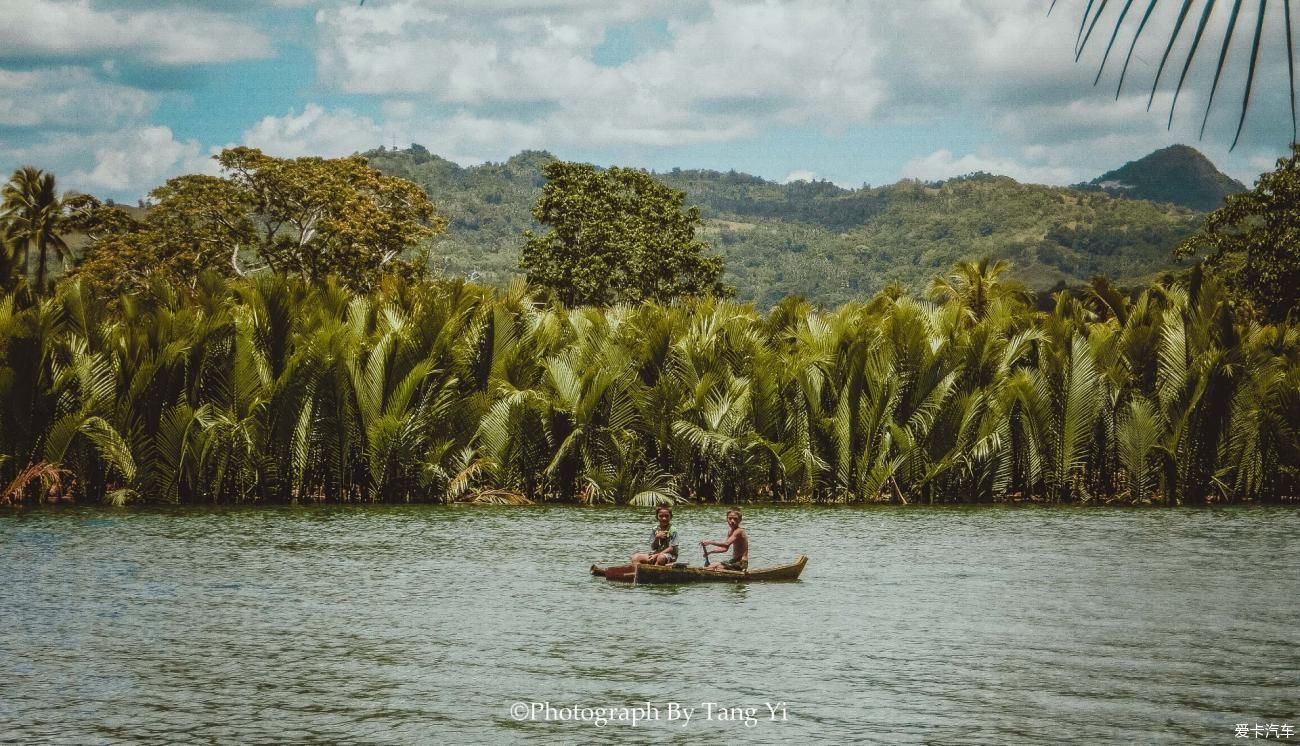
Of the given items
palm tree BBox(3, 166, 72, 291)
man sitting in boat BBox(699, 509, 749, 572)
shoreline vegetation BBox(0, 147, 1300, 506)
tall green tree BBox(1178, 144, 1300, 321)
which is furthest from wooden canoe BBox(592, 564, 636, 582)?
palm tree BBox(3, 166, 72, 291)

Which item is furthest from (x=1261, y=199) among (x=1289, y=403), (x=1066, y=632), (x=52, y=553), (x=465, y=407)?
(x=52, y=553)

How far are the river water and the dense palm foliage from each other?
105 inches

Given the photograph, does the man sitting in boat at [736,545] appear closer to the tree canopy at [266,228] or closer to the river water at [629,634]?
the river water at [629,634]

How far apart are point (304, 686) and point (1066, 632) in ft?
27.2

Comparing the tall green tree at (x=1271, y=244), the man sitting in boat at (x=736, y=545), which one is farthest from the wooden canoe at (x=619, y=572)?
the tall green tree at (x=1271, y=244)

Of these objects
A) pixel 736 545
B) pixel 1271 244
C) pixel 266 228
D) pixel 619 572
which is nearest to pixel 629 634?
pixel 619 572

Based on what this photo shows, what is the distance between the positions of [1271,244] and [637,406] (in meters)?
28.5

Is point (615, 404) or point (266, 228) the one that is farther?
point (266, 228)

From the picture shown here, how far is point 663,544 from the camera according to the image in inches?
700

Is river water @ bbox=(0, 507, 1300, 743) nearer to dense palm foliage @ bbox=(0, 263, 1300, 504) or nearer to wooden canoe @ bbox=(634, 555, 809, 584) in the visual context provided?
wooden canoe @ bbox=(634, 555, 809, 584)

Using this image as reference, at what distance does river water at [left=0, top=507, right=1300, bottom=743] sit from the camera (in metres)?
11.0

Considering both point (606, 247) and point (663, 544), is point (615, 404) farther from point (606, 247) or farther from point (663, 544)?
point (606, 247)

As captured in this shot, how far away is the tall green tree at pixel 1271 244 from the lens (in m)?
43.2

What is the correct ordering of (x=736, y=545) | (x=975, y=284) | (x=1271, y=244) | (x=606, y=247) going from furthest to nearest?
(x=606, y=247) < (x=975, y=284) < (x=1271, y=244) < (x=736, y=545)
